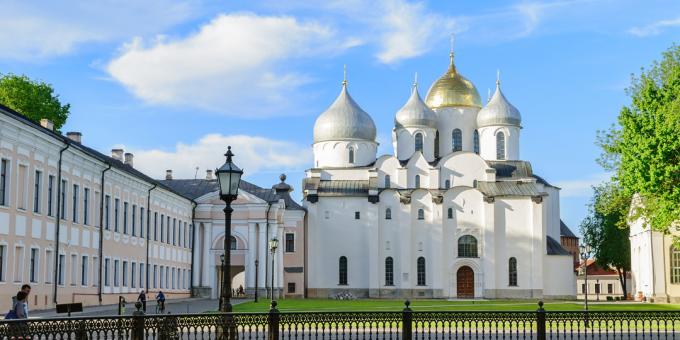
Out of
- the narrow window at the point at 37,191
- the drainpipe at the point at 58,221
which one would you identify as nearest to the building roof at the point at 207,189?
the drainpipe at the point at 58,221

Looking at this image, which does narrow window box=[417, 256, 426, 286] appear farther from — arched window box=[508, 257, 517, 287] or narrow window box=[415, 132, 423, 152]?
narrow window box=[415, 132, 423, 152]

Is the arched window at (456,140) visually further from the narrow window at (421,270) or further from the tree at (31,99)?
the tree at (31,99)

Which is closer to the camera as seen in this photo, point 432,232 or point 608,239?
point 432,232

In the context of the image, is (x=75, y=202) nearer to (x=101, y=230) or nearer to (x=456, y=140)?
(x=101, y=230)

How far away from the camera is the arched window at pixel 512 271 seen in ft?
256

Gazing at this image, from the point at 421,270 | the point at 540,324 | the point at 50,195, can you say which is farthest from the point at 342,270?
the point at 540,324

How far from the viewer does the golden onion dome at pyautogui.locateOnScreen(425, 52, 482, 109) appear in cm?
8706

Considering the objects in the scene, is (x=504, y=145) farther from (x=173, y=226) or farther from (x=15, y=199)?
(x=15, y=199)

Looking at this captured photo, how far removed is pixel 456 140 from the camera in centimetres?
8612

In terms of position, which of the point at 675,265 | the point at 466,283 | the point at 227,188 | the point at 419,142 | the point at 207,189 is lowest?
the point at 466,283

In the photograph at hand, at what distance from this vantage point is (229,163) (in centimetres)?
1975

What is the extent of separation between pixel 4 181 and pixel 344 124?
50.5 metres

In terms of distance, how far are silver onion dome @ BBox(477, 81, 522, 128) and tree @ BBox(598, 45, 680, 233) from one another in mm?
39302

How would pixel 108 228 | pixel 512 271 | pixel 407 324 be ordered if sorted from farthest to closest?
pixel 512 271 → pixel 108 228 → pixel 407 324
